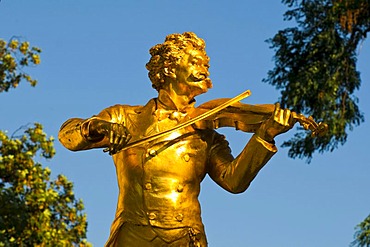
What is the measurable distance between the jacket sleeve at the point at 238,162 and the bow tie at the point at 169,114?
0.75ft

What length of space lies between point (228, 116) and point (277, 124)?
44cm

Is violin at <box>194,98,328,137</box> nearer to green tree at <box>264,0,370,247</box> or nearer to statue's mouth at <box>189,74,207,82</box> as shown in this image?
statue's mouth at <box>189,74,207,82</box>

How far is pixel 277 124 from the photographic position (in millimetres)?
6738

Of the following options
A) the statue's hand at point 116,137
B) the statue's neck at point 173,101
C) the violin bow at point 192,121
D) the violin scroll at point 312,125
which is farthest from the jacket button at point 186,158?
the violin scroll at point 312,125

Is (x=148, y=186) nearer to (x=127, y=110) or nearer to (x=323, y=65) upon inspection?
(x=127, y=110)

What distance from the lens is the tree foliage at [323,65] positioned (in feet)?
60.3

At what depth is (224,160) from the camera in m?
7.19

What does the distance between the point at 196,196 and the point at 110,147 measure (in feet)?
2.05

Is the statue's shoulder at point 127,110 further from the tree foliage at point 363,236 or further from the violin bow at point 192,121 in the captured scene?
the tree foliage at point 363,236

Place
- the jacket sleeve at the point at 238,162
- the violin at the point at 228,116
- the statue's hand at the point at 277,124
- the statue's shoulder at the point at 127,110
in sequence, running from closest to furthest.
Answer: the statue's hand at the point at 277,124 → the jacket sleeve at the point at 238,162 → the violin at the point at 228,116 → the statue's shoulder at the point at 127,110

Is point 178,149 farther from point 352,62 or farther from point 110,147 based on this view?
point 352,62

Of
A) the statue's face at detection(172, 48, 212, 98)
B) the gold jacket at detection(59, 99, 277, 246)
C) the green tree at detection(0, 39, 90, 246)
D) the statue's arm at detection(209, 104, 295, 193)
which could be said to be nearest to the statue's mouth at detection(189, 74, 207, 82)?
the statue's face at detection(172, 48, 212, 98)

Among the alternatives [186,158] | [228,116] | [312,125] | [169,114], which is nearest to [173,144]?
[186,158]

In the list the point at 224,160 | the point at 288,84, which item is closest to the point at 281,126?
the point at 224,160
